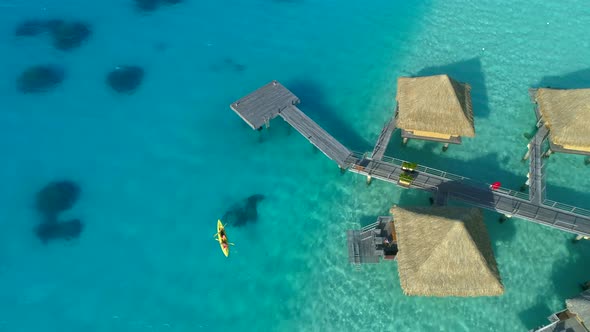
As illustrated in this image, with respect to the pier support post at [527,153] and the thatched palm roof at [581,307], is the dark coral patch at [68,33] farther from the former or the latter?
the thatched palm roof at [581,307]

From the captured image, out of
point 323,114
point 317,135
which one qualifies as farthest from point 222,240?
point 323,114

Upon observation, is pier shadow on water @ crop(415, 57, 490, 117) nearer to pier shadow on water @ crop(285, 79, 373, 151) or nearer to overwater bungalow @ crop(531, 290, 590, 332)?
pier shadow on water @ crop(285, 79, 373, 151)

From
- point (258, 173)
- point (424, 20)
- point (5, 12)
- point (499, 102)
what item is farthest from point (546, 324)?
point (5, 12)

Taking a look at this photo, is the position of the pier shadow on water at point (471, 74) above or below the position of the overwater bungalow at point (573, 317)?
above

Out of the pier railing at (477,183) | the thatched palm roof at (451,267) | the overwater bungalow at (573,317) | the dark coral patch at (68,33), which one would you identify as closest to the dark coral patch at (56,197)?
the dark coral patch at (68,33)

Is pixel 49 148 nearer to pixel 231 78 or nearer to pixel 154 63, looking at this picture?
pixel 154 63

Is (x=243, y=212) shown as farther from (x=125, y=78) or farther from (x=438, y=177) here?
(x=125, y=78)
